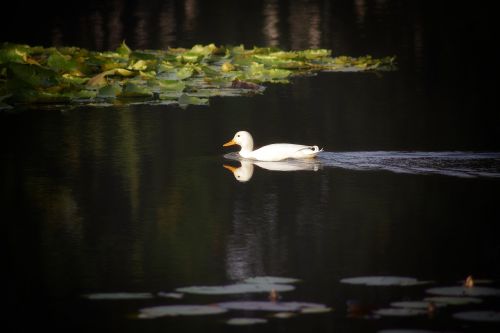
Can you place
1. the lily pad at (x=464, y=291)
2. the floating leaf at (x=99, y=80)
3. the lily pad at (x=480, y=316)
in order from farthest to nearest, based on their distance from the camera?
1. the floating leaf at (x=99, y=80)
2. the lily pad at (x=464, y=291)
3. the lily pad at (x=480, y=316)

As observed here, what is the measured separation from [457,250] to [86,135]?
5.99 meters

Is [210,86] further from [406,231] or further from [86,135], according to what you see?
[406,231]

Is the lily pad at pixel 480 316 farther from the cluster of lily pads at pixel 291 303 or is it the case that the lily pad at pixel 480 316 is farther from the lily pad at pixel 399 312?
the lily pad at pixel 399 312

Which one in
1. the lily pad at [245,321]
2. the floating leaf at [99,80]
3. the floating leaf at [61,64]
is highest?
the floating leaf at [61,64]

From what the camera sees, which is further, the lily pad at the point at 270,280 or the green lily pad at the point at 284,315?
the lily pad at the point at 270,280

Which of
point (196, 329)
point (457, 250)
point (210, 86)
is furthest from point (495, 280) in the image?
point (210, 86)

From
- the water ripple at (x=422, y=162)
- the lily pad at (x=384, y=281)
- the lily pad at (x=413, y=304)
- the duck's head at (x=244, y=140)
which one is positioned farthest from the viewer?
the duck's head at (x=244, y=140)

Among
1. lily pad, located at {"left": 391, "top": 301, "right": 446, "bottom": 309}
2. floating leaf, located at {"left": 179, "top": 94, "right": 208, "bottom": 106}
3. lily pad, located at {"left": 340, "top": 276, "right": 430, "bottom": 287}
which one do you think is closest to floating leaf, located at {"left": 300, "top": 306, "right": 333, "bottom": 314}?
lily pad, located at {"left": 391, "top": 301, "right": 446, "bottom": 309}

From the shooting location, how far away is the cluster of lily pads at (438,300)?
666cm

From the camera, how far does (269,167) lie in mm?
11797

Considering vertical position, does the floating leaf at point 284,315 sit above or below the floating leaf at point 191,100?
below

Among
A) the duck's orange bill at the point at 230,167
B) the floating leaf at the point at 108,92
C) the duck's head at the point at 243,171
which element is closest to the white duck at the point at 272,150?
the duck's head at the point at 243,171

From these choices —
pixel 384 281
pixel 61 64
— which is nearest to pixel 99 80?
pixel 61 64

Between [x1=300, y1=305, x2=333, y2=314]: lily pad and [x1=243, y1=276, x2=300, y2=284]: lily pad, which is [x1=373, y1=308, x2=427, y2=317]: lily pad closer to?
[x1=300, y1=305, x2=333, y2=314]: lily pad
